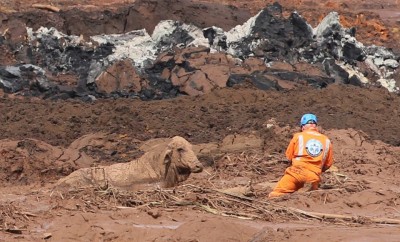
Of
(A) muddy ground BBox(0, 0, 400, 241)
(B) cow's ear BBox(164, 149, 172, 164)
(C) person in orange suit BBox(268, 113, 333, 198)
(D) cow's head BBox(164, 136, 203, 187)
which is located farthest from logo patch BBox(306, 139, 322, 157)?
(B) cow's ear BBox(164, 149, 172, 164)

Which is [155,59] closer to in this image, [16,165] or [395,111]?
[395,111]

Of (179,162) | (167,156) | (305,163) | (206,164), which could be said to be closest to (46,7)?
(206,164)

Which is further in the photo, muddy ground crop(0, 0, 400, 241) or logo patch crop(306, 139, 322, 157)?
logo patch crop(306, 139, 322, 157)

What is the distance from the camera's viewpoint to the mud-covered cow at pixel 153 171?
1112cm

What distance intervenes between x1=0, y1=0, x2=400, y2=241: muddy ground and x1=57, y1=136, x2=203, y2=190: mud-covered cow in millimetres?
358

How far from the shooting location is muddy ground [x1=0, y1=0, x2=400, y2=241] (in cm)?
807

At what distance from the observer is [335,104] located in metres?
16.9

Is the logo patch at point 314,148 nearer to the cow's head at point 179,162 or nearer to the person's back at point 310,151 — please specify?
the person's back at point 310,151

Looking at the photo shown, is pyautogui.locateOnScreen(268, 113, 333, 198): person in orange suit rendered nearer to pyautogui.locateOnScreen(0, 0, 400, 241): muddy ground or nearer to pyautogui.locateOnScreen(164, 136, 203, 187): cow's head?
pyautogui.locateOnScreen(0, 0, 400, 241): muddy ground

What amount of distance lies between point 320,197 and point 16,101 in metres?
9.36

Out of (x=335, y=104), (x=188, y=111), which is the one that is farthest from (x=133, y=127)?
(x=335, y=104)

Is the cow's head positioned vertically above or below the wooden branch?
below

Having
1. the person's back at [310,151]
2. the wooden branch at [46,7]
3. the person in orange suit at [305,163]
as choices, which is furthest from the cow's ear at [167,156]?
the wooden branch at [46,7]

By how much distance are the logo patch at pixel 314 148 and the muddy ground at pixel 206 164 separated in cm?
51
